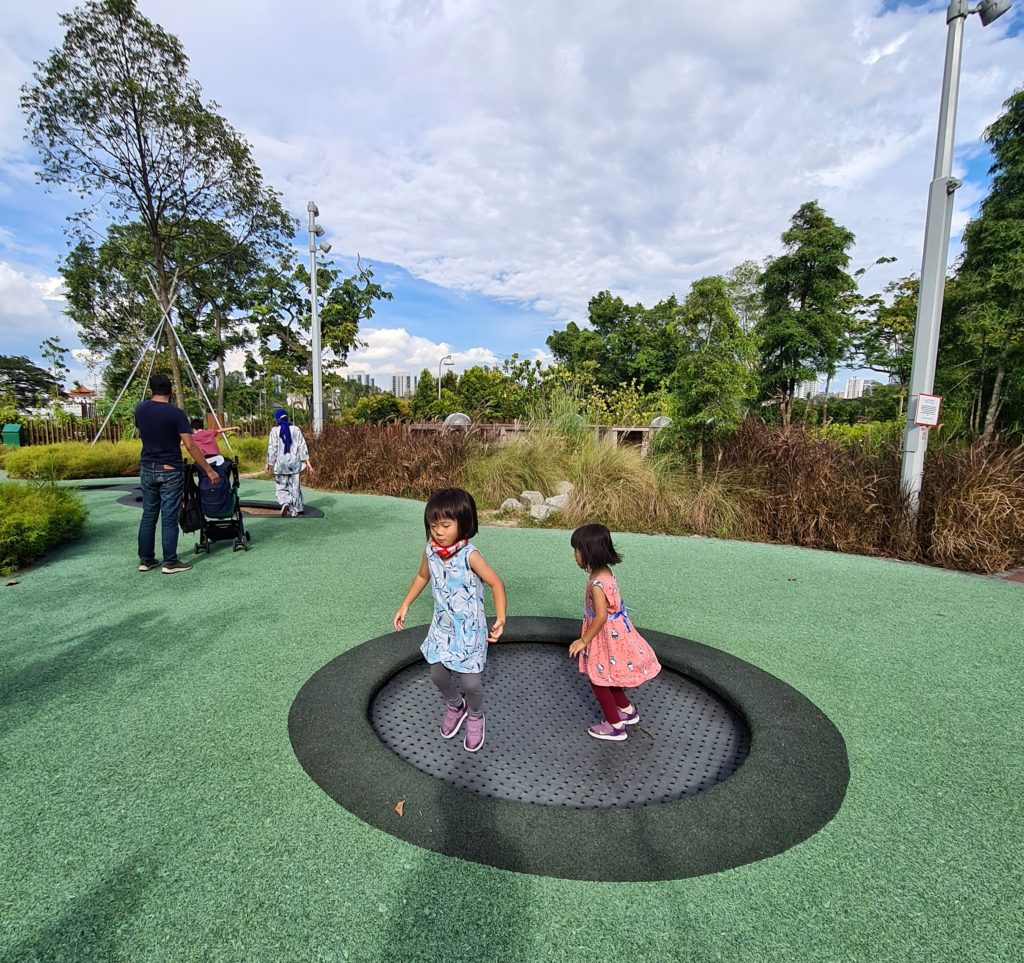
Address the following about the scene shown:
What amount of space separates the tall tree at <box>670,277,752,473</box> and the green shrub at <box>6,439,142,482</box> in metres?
10.1

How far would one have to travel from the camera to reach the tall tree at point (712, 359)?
244 inches

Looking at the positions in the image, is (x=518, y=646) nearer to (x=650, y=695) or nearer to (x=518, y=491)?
(x=650, y=695)

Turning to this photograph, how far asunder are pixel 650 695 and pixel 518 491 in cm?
540


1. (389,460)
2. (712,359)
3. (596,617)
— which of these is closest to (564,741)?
(596,617)

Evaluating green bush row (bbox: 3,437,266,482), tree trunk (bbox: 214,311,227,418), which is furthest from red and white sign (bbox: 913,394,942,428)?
tree trunk (bbox: 214,311,227,418)

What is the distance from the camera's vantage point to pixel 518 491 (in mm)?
7828

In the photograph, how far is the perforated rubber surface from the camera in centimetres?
187

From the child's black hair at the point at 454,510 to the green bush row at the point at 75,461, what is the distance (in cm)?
1045

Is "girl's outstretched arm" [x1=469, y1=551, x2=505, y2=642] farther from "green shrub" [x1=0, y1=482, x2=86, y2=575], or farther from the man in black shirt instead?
"green shrub" [x1=0, y1=482, x2=86, y2=575]

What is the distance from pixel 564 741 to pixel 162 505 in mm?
3873

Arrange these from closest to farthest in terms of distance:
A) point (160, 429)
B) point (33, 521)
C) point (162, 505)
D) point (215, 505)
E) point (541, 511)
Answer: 1. point (160, 429)
2. point (162, 505)
3. point (33, 521)
4. point (215, 505)
5. point (541, 511)

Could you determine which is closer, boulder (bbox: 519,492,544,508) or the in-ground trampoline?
the in-ground trampoline

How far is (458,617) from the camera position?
2.05 m

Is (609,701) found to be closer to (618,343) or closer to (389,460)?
(389,460)
